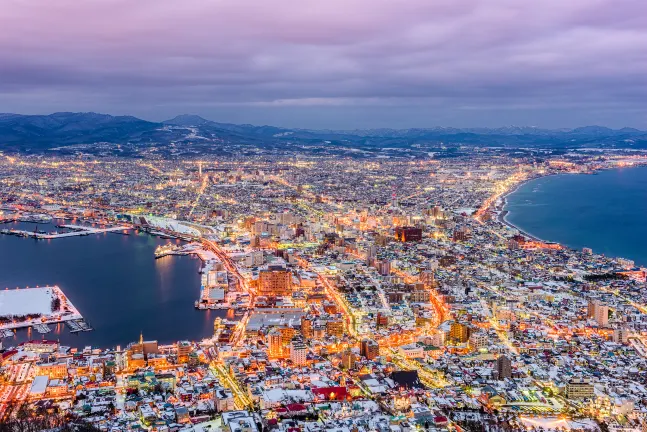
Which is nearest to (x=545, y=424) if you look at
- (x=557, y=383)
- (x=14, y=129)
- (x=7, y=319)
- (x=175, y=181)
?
(x=557, y=383)

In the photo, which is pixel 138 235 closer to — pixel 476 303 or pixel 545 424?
pixel 476 303

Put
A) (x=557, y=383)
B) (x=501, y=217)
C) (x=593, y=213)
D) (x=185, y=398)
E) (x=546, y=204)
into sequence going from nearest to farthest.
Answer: (x=185, y=398) → (x=557, y=383) → (x=501, y=217) → (x=593, y=213) → (x=546, y=204)

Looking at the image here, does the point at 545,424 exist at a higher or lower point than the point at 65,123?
lower

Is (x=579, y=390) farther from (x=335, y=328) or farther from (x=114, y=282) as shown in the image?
(x=114, y=282)

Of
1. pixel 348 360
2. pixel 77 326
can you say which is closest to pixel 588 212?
pixel 348 360

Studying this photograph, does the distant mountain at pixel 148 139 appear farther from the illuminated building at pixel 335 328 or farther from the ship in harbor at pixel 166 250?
the illuminated building at pixel 335 328

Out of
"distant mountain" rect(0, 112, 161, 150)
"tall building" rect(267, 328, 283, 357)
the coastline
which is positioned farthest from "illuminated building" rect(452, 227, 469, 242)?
"distant mountain" rect(0, 112, 161, 150)

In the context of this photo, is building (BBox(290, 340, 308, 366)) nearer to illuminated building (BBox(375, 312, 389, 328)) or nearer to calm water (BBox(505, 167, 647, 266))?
illuminated building (BBox(375, 312, 389, 328))
